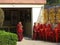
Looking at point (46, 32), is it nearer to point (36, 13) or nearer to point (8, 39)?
point (36, 13)

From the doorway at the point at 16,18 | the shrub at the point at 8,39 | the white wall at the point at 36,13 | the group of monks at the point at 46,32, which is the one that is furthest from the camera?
the doorway at the point at 16,18

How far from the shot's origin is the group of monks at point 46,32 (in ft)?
63.7

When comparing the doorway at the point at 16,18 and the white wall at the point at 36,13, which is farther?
the doorway at the point at 16,18

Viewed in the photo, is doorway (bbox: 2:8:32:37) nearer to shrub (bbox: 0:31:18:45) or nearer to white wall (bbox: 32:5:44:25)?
white wall (bbox: 32:5:44:25)

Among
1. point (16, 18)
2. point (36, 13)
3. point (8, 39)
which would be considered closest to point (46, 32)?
point (36, 13)

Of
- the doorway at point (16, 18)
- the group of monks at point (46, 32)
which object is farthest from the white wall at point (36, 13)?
the doorway at point (16, 18)

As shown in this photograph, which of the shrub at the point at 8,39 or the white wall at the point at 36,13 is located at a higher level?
the white wall at the point at 36,13

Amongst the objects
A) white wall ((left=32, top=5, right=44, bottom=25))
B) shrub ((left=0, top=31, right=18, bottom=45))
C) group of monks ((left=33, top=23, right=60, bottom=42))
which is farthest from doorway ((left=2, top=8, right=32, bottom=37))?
shrub ((left=0, top=31, right=18, bottom=45))

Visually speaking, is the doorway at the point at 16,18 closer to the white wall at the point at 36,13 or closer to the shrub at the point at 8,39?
the white wall at the point at 36,13

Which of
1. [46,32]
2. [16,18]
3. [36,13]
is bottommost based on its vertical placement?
[46,32]

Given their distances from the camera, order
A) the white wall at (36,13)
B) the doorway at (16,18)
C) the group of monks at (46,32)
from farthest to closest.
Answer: the doorway at (16,18)
the white wall at (36,13)
the group of monks at (46,32)

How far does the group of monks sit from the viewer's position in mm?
19422

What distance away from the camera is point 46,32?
20.2 meters

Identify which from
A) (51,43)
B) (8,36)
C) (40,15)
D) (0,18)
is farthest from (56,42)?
(8,36)
